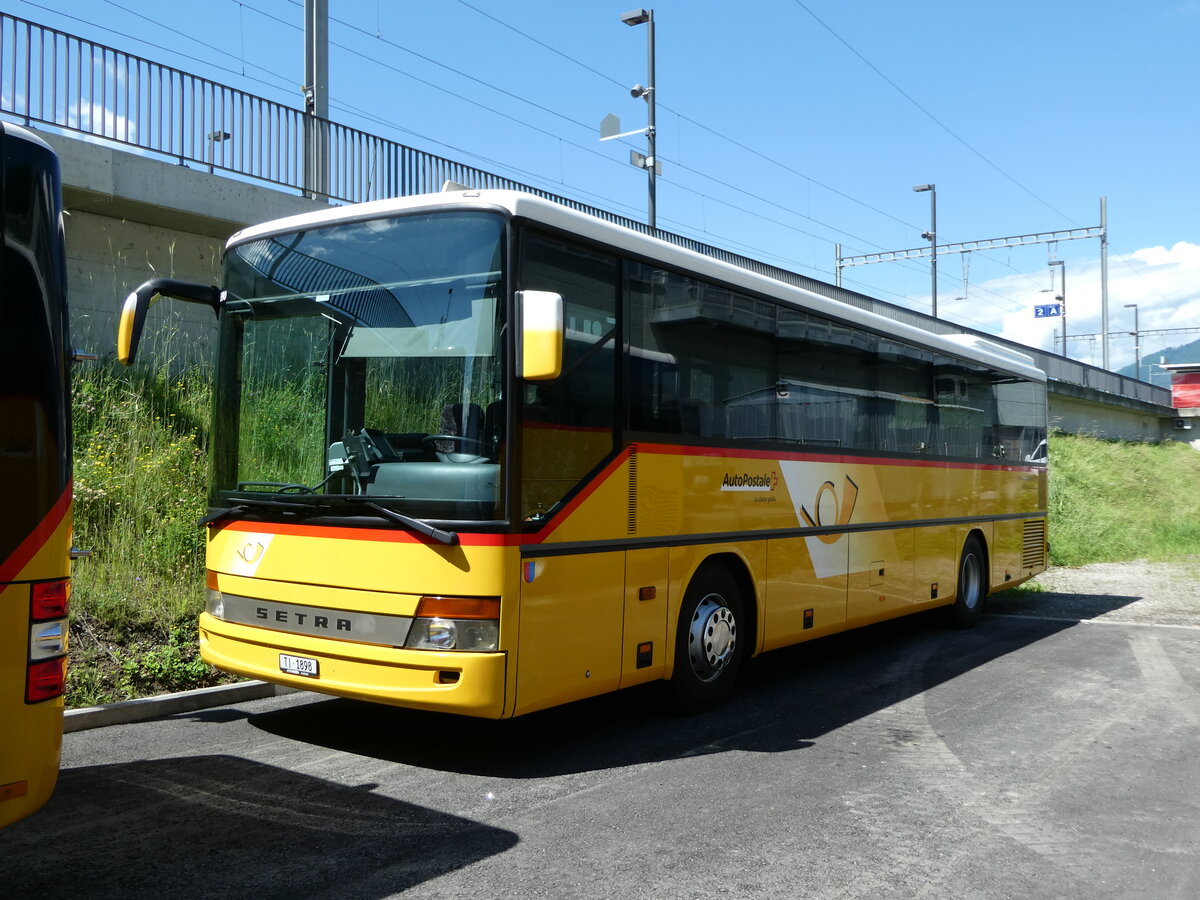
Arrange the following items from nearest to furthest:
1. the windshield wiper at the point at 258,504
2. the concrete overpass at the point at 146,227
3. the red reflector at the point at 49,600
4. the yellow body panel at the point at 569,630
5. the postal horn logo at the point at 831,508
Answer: the red reflector at the point at 49,600
the yellow body panel at the point at 569,630
the windshield wiper at the point at 258,504
the postal horn logo at the point at 831,508
the concrete overpass at the point at 146,227

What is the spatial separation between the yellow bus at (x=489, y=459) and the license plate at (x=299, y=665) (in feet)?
0.08

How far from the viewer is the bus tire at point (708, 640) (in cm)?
736

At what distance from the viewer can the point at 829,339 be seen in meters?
9.45

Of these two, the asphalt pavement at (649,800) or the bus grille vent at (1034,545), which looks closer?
the asphalt pavement at (649,800)

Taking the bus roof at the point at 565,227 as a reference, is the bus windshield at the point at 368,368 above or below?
below

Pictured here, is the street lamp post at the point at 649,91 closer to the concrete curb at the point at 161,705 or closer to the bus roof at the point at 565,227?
the bus roof at the point at 565,227

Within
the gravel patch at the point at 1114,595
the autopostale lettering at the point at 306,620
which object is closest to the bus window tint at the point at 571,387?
the autopostale lettering at the point at 306,620

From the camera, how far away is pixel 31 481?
12.3 ft

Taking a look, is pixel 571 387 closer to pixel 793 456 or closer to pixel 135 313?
pixel 135 313

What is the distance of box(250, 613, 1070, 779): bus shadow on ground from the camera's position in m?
6.43

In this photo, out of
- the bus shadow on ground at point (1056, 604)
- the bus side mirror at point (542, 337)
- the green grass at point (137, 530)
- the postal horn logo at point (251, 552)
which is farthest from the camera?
the bus shadow on ground at point (1056, 604)

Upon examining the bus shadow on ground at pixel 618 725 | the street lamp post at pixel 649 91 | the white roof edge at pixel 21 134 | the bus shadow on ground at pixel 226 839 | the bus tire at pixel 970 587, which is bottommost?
the bus shadow on ground at pixel 618 725

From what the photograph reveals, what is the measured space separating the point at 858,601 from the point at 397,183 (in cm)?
987

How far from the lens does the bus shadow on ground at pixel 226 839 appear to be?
429 centimetres
